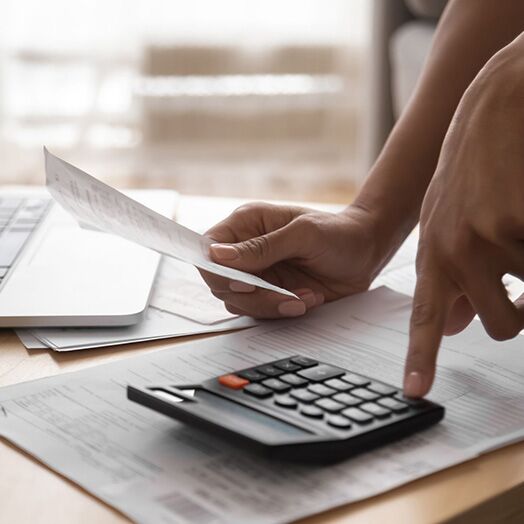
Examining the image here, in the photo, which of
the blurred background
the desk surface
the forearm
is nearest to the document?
the desk surface

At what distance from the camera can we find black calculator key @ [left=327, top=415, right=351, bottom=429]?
1.57 feet

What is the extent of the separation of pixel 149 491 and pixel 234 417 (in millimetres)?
65

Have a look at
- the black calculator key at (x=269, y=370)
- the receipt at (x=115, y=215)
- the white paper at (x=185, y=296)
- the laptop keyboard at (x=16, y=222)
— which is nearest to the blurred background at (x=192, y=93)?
the laptop keyboard at (x=16, y=222)

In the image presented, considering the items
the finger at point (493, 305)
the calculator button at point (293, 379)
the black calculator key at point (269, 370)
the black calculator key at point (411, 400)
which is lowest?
the black calculator key at point (269, 370)

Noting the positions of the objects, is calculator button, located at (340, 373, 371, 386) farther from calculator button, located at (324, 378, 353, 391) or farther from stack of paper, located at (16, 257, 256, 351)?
stack of paper, located at (16, 257, 256, 351)

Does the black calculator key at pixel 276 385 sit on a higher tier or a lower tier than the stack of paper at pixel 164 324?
higher

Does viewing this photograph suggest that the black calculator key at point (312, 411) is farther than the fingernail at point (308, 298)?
No

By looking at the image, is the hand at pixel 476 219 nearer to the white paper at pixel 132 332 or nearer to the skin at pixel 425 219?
the skin at pixel 425 219

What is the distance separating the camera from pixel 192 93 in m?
2.97

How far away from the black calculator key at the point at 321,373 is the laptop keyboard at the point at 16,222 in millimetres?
331

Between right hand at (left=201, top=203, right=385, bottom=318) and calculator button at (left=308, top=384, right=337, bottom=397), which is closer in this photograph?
calculator button at (left=308, top=384, right=337, bottom=397)

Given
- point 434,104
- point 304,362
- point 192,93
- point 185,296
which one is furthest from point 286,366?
point 192,93

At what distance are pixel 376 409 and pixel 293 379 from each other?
57 mm

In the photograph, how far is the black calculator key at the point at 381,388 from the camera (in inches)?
20.5
